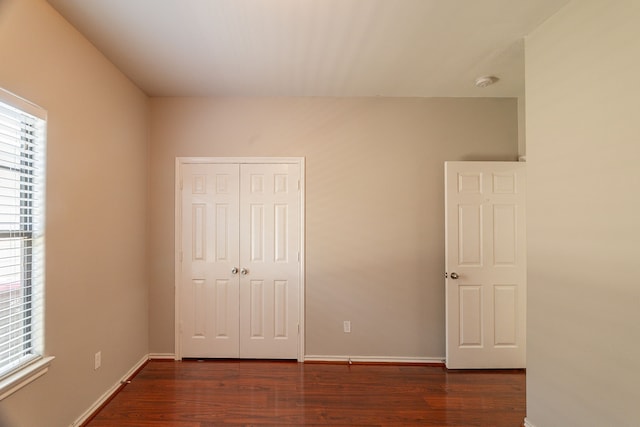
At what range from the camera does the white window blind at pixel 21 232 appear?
1.48 m

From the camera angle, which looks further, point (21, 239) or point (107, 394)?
point (107, 394)

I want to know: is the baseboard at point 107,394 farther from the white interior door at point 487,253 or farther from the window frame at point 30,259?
the white interior door at point 487,253

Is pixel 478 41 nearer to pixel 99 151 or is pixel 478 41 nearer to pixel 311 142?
pixel 311 142

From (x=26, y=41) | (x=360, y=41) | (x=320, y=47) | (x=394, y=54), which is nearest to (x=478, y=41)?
(x=394, y=54)

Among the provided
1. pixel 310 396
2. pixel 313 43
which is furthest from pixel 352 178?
pixel 310 396

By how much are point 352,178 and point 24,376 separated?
264 cm

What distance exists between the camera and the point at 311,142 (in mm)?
2910

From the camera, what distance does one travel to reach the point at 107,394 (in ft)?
7.33

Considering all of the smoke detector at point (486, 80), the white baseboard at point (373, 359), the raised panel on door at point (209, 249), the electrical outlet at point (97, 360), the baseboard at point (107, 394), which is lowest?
the white baseboard at point (373, 359)

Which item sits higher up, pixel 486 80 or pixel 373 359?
pixel 486 80

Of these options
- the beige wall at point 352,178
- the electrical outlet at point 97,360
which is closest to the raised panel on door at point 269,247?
the beige wall at point 352,178

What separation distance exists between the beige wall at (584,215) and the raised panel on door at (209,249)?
248 centimetres

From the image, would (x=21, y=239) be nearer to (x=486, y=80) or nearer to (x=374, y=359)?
(x=374, y=359)

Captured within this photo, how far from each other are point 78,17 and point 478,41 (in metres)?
2.61
